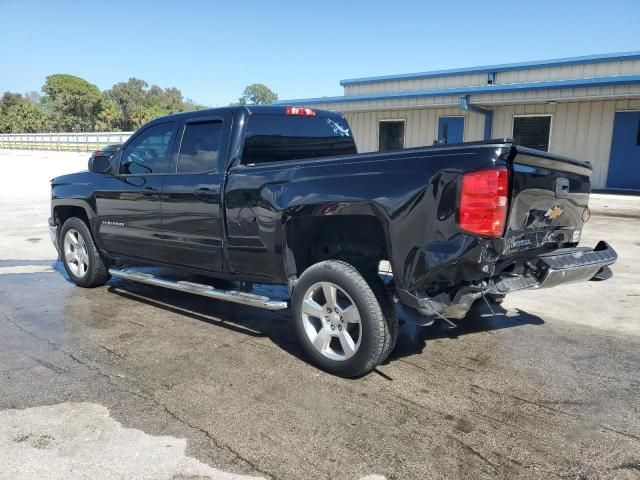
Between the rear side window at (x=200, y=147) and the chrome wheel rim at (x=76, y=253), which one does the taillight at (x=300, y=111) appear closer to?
the rear side window at (x=200, y=147)

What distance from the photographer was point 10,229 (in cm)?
1055

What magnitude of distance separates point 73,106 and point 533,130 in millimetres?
75391

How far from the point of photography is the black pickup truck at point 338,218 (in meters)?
3.16

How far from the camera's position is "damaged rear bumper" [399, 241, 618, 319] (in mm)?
3344

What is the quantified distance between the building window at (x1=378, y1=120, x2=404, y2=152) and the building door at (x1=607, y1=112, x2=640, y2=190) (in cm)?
769

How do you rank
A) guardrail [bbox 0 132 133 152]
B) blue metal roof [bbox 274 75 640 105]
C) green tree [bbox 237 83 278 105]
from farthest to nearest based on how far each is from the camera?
green tree [bbox 237 83 278 105], guardrail [bbox 0 132 133 152], blue metal roof [bbox 274 75 640 105]

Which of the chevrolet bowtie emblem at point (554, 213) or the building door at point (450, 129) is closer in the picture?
the chevrolet bowtie emblem at point (554, 213)

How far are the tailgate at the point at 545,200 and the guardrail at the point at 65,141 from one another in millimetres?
31807

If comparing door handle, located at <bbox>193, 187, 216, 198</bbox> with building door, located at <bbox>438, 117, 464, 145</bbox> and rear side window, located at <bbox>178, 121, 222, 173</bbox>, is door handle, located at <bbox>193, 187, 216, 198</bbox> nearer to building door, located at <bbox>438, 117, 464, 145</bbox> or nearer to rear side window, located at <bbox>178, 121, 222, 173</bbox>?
rear side window, located at <bbox>178, 121, 222, 173</bbox>

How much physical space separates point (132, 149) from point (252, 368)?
2853 millimetres

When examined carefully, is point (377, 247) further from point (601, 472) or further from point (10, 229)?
point (10, 229)

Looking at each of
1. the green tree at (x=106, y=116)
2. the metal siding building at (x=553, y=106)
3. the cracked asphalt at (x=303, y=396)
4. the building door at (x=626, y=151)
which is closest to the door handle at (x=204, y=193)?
the cracked asphalt at (x=303, y=396)

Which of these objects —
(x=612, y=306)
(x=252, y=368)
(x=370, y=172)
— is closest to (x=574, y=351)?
(x=612, y=306)

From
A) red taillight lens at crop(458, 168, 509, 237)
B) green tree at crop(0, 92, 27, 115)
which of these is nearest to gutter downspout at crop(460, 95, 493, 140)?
red taillight lens at crop(458, 168, 509, 237)
